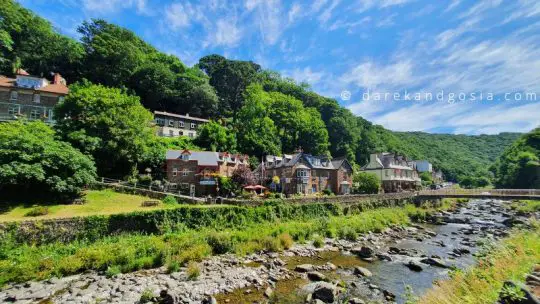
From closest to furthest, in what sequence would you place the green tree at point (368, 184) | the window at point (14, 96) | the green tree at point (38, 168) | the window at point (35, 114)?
the green tree at point (38, 168)
the window at point (14, 96)
the window at point (35, 114)
the green tree at point (368, 184)

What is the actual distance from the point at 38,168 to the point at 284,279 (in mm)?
24760

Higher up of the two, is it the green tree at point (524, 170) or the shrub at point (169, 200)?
the green tree at point (524, 170)

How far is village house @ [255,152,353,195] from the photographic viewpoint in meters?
46.1

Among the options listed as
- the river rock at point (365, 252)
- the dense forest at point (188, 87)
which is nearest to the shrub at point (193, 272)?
the river rock at point (365, 252)

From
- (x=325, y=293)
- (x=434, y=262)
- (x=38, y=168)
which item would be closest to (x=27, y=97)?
(x=38, y=168)

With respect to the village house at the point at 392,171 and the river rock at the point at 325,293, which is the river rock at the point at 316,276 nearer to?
the river rock at the point at 325,293

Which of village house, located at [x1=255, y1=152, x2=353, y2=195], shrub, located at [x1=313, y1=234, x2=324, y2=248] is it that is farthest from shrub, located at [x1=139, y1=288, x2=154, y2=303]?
village house, located at [x1=255, y1=152, x2=353, y2=195]

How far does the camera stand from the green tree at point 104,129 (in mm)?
34375

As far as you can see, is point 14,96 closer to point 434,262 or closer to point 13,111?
point 13,111

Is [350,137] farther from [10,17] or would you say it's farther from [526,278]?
[10,17]

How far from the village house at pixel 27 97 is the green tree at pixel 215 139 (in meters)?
26.7

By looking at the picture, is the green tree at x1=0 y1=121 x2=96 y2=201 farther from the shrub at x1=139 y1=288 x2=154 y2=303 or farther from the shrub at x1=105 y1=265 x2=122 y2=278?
the shrub at x1=139 y1=288 x2=154 y2=303

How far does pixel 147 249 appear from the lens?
19438 millimetres

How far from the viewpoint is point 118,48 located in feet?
197
